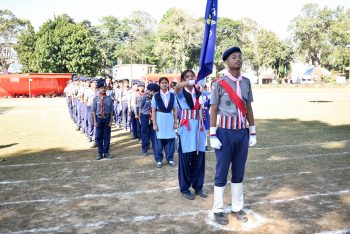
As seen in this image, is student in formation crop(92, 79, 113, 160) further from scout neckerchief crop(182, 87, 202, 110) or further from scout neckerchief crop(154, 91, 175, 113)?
scout neckerchief crop(182, 87, 202, 110)

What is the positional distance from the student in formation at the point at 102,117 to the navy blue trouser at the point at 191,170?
3687 millimetres

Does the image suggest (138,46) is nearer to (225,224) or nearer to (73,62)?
(73,62)

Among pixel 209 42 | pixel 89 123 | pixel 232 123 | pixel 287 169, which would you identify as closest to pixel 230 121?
pixel 232 123

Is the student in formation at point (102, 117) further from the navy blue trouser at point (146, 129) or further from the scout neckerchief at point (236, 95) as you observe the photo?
the scout neckerchief at point (236, 95)

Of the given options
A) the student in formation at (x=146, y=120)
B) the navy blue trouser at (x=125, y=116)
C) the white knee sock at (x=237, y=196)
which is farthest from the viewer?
the navy blue trouser at (x=125, y=116)

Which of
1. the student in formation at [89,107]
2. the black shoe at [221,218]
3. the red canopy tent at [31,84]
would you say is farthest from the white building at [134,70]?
the black shoe at [221,218]

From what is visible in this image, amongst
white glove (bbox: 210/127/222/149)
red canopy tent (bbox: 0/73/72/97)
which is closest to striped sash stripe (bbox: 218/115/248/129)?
white glove (bbox: 210/127/222/149)

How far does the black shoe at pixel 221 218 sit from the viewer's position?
189 inches

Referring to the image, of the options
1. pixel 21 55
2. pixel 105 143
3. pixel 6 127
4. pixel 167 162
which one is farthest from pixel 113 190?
pixel 21 55

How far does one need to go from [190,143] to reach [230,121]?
137 centimetres

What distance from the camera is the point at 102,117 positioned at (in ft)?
29.8

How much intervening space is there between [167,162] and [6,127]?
35.1 feet

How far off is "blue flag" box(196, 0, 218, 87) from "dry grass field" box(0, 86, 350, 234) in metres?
2.20

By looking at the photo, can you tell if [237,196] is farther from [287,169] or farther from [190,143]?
[287,169]
